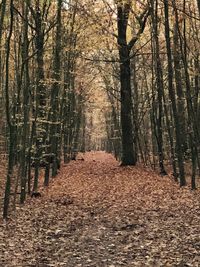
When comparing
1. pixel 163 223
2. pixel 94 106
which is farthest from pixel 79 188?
pixel 94 106

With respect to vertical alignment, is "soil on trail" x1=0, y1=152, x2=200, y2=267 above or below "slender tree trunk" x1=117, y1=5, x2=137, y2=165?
below

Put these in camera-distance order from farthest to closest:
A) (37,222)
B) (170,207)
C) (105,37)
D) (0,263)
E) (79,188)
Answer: (105,37), (79,188), (170,207), (37,222), (0,263)

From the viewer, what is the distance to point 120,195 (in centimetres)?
1500

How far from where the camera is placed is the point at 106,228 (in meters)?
10.3

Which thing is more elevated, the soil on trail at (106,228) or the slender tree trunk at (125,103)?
the slender tree trunk at (125,103)

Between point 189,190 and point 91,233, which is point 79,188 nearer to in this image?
point 189,190

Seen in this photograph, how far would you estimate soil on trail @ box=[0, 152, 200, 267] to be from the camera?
786 cm

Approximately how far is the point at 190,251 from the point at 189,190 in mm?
8241

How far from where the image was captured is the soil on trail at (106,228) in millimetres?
7863

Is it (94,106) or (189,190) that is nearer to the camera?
(189,190)

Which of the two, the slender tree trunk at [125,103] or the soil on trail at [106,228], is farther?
the slender tree trunk at [125,103]

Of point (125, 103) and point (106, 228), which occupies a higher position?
point (125, 103)

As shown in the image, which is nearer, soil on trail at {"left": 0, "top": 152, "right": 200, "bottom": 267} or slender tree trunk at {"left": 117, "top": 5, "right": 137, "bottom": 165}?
soil on trail at {"left": 0, "top": 152, "right": 200, "bottom": 267}

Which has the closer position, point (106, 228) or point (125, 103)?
point (106, 228)
